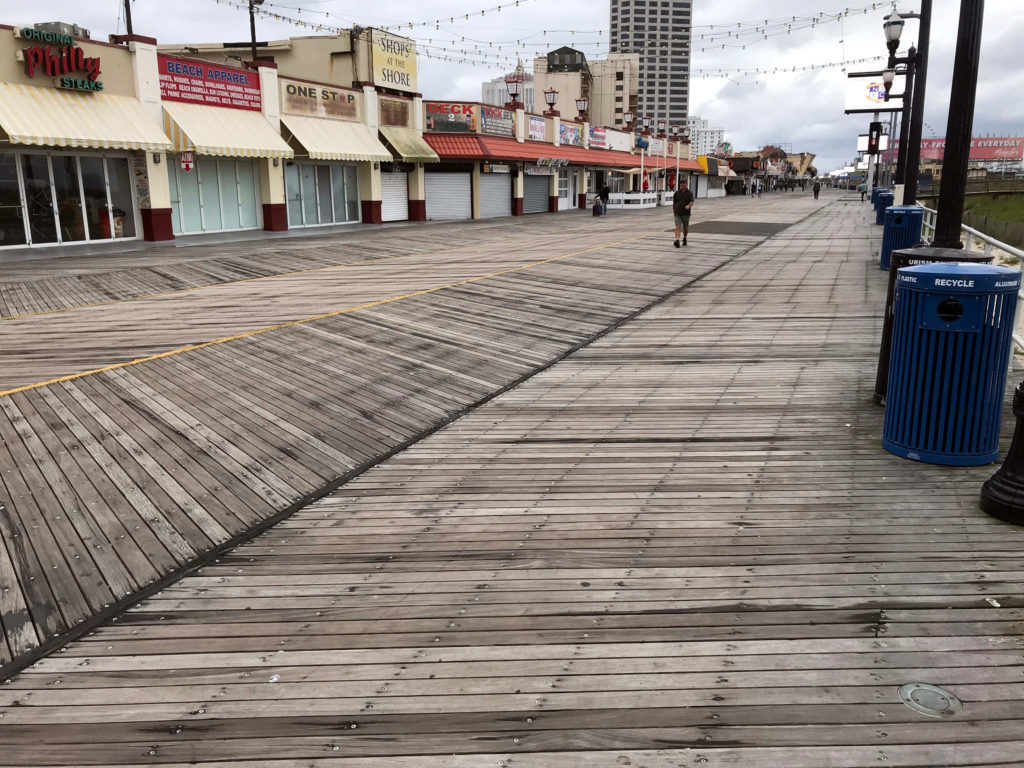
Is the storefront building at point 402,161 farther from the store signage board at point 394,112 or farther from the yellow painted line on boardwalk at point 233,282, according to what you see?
the yellow painted line on boardwalk at point 233,282

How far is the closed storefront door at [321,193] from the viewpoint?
97.9ft

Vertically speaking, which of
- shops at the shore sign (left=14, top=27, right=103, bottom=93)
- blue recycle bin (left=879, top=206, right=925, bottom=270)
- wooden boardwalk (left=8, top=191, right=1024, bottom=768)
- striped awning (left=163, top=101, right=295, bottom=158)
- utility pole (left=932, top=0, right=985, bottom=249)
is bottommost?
wooden boardwalk (left=8, top=191, right=1024, bottom=768)

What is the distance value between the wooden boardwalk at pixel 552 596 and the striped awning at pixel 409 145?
89.4ft

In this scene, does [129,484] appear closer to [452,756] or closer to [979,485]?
[452,756]

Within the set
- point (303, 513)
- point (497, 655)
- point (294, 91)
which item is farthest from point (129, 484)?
point (294, 91)

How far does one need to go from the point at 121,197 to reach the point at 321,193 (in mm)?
9246

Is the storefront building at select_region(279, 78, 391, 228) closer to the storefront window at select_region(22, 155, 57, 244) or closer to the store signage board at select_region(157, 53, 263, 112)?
the store signage board at select_region(157, 53, 263, 112)

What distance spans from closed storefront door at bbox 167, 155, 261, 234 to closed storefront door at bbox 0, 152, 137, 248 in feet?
6.11

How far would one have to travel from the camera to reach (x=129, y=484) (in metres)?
5.52

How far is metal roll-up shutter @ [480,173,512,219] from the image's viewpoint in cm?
3984

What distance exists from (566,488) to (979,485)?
262 cm

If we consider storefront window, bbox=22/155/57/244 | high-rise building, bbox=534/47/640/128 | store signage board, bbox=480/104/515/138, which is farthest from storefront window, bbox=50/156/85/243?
high-rise building, bbox=534/47/640/128

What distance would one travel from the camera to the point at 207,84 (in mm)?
24891

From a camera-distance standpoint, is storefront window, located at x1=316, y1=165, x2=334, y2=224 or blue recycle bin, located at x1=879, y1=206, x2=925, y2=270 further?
storefront window, located at x1=316, y1=165, x2=334, y2=224
